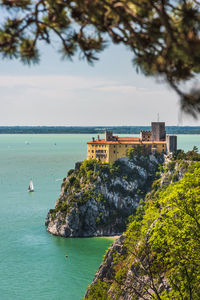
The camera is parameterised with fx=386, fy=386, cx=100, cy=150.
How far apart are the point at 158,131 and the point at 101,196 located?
28.6m

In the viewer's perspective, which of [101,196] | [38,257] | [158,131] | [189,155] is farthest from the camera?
[158,131]

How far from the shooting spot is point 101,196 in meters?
99.1

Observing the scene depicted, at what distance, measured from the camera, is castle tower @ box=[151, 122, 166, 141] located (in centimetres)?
11421

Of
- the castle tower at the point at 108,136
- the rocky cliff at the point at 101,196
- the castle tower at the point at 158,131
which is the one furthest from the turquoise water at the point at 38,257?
the castle tower at the point at 158,131

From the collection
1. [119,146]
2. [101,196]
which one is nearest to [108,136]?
[119,146]

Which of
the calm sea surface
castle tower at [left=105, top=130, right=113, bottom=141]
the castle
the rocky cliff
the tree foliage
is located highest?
the tree foliage

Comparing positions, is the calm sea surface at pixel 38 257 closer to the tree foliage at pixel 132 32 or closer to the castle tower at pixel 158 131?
the castle tower at pixel 158 131

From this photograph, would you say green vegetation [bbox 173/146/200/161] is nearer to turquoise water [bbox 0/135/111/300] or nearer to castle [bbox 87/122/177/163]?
castle [bbox 87/122/177/163]

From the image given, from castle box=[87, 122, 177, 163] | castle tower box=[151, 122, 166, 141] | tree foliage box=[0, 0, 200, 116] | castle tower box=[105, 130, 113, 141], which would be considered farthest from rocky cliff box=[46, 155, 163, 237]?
tree foliage box=[0, 0, 200, 116]

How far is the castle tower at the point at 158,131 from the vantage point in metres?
114

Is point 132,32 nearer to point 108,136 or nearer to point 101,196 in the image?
point 101,196

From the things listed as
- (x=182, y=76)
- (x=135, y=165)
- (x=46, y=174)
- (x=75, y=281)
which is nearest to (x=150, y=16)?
(x=182, y=76)

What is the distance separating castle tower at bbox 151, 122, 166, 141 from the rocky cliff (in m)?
7.64

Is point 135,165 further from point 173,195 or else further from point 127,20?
point 127,20
